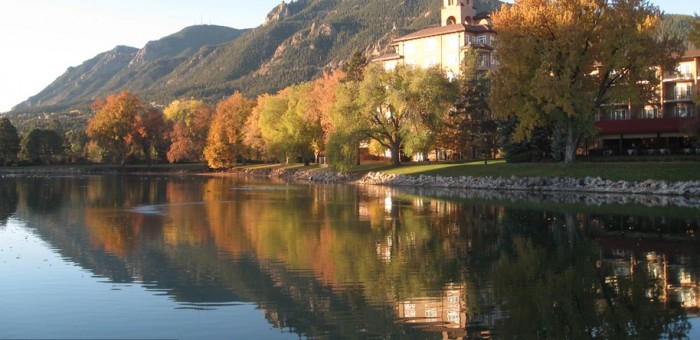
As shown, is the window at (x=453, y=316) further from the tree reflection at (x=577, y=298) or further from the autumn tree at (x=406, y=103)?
the autumn tree at (x=406, y=103)

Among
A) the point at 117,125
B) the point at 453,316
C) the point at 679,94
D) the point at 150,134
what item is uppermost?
the point at 117,125

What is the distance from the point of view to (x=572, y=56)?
50562 mm

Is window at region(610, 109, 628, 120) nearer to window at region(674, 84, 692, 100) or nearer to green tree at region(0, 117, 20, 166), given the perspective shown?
window at region(674, 84, 692, 100)

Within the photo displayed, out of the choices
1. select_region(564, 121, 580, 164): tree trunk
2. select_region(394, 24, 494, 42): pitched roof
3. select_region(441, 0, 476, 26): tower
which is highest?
select_region(441, 0, 476, 26): tower

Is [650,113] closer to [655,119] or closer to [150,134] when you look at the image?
[655,119]

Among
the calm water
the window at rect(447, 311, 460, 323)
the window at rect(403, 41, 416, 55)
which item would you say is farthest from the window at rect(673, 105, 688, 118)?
the window at rect(447, 311, 460, 323)

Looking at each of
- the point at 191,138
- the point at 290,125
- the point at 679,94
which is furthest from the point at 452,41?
the point at 191,138

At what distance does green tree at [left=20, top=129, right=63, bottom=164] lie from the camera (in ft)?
417

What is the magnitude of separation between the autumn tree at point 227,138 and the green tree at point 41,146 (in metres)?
36.1

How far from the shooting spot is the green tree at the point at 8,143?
4894 inches

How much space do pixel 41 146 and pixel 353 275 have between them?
123745mm

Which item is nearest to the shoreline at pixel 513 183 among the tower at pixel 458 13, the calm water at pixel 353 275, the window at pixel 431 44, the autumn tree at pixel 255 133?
the autumn tree at pixel 255 133

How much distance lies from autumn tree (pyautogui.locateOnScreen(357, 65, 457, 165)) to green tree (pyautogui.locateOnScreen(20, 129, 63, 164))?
78.5 metres

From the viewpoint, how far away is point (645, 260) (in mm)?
21000
